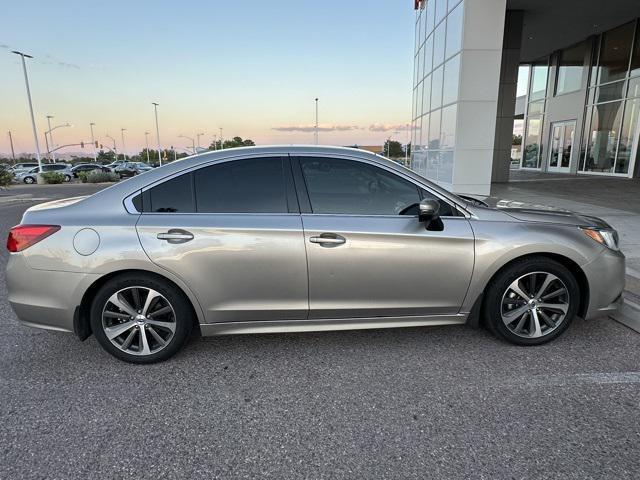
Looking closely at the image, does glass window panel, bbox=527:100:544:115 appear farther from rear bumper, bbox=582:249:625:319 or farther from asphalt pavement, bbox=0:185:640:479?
asphalt pavement, bbox=0:185:640:479

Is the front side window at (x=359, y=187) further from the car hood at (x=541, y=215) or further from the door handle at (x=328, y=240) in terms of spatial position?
the car hood at (x=541, y=215)

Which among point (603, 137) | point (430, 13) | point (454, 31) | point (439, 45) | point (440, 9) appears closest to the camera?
point (454, 31)

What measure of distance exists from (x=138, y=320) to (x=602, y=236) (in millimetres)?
3813

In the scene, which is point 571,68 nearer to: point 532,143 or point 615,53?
point 615,53

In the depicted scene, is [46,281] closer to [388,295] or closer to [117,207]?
[117,207]

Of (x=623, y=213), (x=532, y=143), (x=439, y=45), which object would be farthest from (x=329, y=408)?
(x=532, y=143)

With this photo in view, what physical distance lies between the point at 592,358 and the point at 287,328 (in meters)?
2.41

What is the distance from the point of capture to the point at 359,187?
10.5ft

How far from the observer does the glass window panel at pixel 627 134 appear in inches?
711

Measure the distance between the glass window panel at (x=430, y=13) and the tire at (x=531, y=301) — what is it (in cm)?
1365

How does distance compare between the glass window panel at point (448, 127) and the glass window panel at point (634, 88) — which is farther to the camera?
the glass window panel at point (634, 88)

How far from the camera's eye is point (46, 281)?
295 cm

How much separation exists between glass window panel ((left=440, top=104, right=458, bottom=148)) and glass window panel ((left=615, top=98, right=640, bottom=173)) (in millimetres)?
11446

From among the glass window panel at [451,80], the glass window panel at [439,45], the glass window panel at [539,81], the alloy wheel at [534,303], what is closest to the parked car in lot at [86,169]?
the glass window panel at [439,45]
